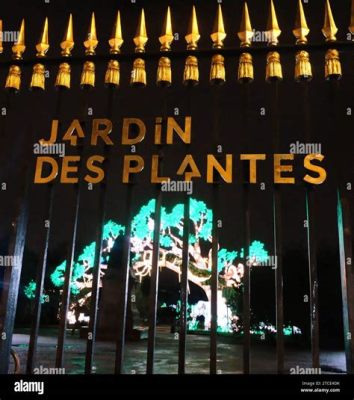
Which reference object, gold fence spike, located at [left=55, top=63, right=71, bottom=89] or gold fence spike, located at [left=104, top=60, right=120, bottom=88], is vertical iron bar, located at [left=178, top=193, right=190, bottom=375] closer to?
gold fence spike, located at [left=104, top=60, right=120, bottom=88]

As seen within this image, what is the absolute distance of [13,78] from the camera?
4.32 meters

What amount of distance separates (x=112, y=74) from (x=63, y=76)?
1.53 feet

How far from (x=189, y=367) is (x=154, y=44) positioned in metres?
5.19

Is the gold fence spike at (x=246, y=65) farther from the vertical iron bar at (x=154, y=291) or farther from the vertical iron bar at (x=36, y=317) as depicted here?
the vertical iron bar at (x=36, y=317)

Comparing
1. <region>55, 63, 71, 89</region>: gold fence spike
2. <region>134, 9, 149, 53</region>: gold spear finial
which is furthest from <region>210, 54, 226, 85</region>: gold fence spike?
<region>55, 63, 71, 89</region>: gold fence spike

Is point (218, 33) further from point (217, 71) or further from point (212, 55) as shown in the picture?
point (217, 71)

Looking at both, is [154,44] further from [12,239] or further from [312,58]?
[12,239]

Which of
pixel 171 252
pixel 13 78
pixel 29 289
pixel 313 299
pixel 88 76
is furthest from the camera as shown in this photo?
pixel 29 289

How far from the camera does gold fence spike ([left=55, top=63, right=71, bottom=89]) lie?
165 inches

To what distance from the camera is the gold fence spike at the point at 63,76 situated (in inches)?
165

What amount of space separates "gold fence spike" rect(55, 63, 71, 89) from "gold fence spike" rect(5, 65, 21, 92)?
1.37 feet

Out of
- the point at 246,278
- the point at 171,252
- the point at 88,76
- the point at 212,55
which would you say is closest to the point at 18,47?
the point at 88,76
